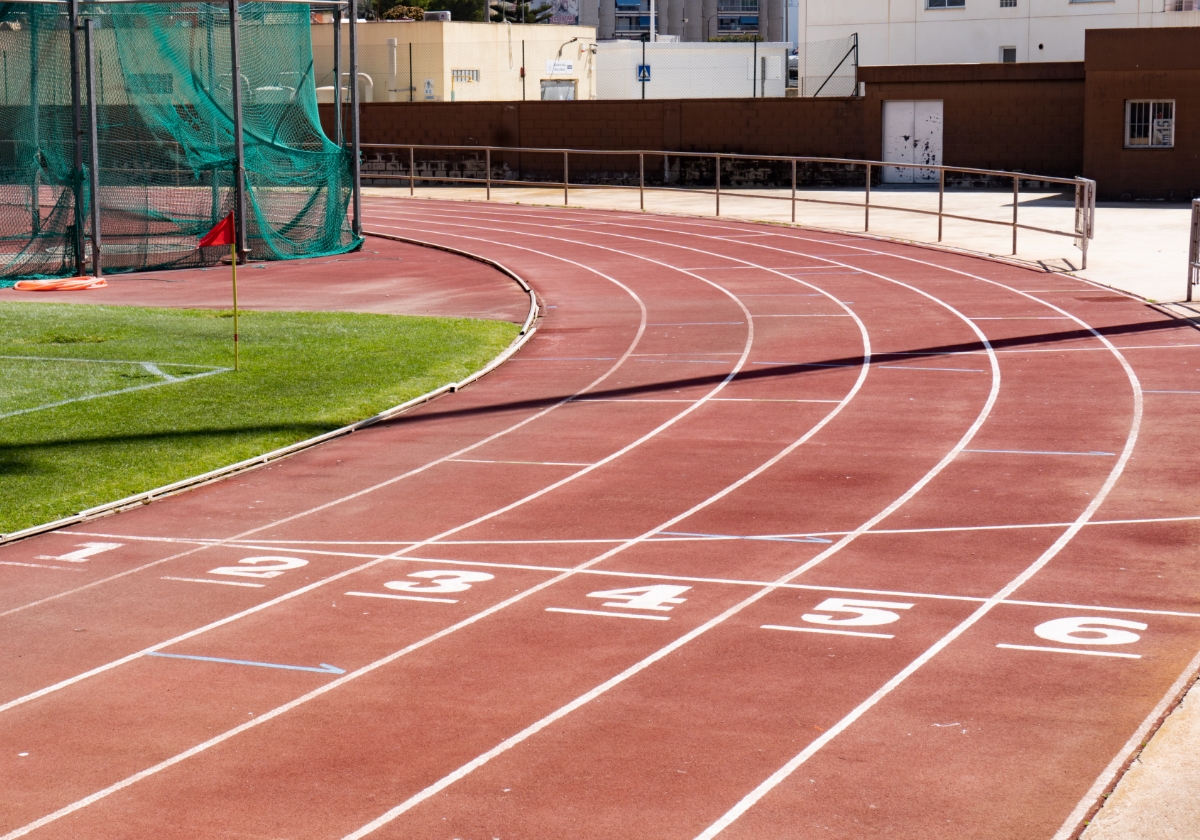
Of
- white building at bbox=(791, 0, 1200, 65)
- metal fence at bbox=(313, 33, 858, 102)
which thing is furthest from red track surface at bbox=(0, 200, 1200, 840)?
white building at bbox=(791, 0, 1200, 65)

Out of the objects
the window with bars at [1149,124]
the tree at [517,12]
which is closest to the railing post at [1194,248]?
the window with bars at [1149,124]

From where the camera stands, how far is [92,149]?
2523 cm

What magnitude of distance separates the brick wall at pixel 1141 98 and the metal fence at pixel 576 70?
8.49 metres

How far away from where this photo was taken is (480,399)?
15.9m

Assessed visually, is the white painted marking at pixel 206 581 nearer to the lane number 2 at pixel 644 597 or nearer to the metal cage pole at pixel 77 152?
the lane number 2 at pixel 644 597

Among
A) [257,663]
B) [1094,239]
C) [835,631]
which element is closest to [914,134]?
[1094,239]

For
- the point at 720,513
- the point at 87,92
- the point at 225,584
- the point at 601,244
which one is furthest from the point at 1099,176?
the point at 225,584

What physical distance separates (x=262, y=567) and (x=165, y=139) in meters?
18.0

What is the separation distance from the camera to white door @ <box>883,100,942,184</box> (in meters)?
40.0

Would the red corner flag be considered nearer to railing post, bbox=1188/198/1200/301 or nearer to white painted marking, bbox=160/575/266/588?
white painted marking, bbox=160/575/266/588

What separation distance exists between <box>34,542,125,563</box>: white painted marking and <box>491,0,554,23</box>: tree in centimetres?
9953

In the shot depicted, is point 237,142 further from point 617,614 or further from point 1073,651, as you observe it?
point 1073,651

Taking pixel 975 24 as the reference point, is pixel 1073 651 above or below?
below

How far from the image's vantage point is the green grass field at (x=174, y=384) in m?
12.9
